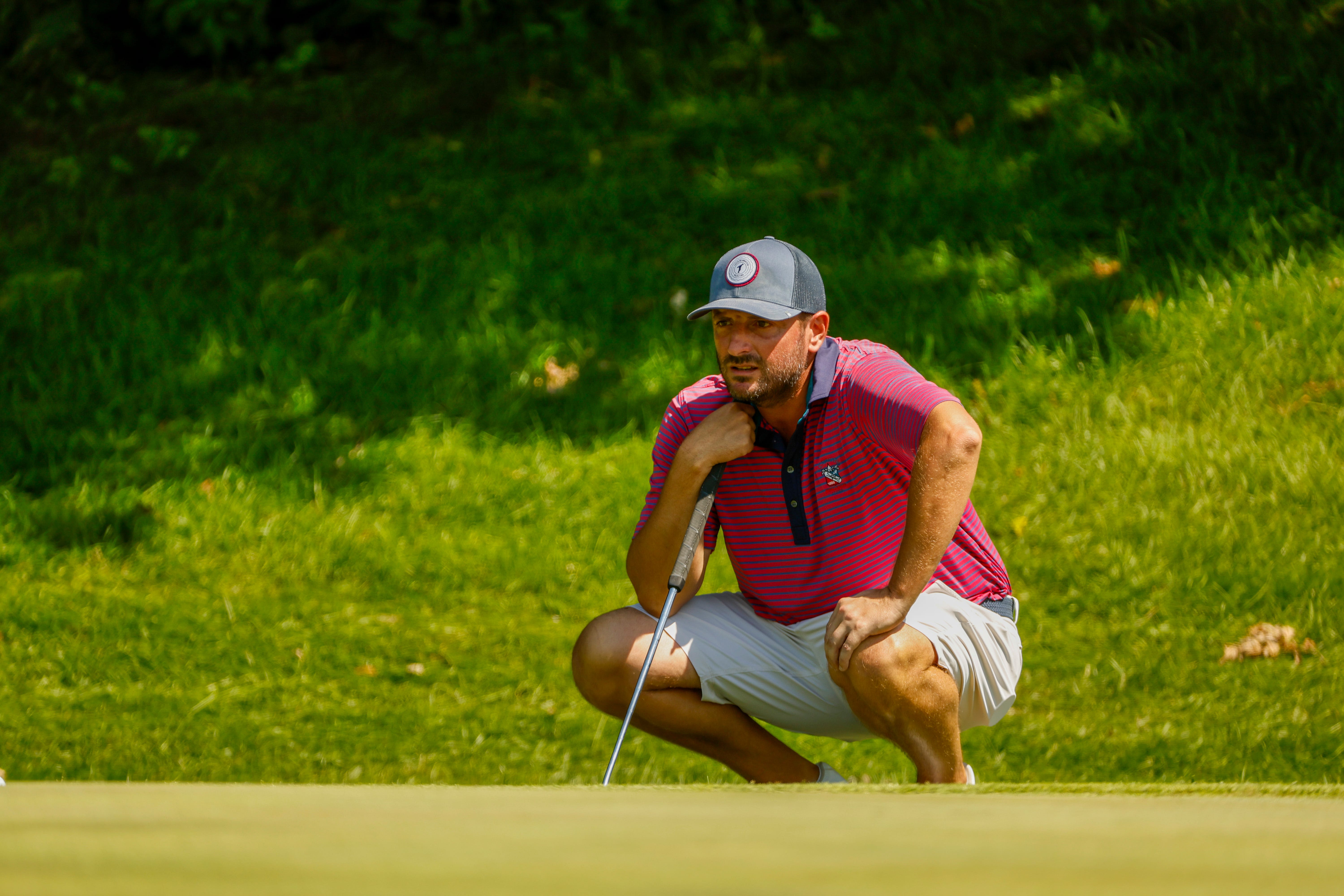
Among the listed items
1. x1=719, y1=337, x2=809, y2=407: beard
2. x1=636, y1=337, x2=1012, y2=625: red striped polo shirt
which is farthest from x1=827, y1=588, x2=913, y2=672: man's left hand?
x1=719, y1=337, x2=809, y2=407: beard

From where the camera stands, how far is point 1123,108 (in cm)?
704

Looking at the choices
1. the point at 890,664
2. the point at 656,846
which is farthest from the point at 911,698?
the point at 656,846

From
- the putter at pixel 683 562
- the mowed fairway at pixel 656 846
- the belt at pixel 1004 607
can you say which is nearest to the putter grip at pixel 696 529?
the putter at pixel 683 562

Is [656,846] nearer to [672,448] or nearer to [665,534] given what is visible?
[665,534]

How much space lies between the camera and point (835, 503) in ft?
10.8

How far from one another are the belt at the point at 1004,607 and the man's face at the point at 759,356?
0.73m

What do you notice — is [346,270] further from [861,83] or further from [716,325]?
[716,325]

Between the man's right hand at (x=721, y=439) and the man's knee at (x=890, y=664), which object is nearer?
Answer: the man's knee at (x=890, y=664)

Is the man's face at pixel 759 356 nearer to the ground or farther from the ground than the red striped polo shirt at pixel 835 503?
farther from the ground

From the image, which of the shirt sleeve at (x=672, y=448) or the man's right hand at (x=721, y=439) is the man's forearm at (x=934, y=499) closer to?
the man's right hand at (x=721, y=439)

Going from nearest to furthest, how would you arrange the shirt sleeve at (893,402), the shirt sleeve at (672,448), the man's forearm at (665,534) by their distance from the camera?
the shirt sleeve at (893,402)
the man's forearm at (665,534)
the shirt sleeve at (672,448)

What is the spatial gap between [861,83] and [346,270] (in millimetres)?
3195

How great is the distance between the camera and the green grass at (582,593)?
4188mm

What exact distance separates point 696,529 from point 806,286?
66 centimetres
